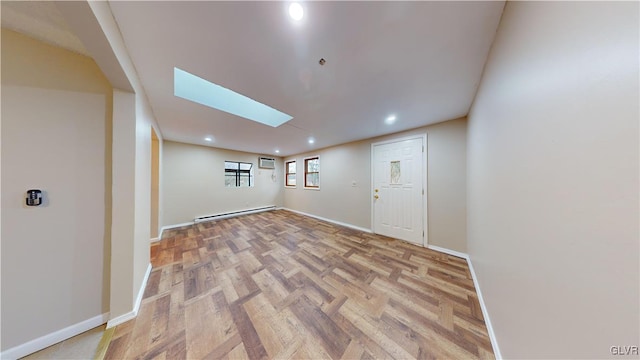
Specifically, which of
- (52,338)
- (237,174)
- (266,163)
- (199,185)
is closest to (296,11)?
(52,338)

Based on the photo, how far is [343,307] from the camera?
167cm

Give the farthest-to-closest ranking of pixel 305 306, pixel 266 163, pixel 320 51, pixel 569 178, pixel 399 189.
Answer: pixel 266 163 → pixel 399 189 → pixel 305 306 → pixel 320 51 → pixel 569 178

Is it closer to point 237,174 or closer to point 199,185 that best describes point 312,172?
point 237,174

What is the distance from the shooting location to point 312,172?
17.6 feet

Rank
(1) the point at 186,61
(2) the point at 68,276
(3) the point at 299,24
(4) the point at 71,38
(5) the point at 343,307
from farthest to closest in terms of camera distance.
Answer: (5) the point at 343,307 < (1) the point at 186,61 < (2) the point at 68,276 < (4) the point at 71,38 < (3) the point at 299,24

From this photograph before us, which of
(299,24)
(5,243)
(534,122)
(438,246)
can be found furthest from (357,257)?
(5,243)

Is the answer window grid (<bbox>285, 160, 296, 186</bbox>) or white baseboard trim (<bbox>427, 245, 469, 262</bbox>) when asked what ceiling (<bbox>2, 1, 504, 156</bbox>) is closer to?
white baseboard trim (<bbox>427, 245, 469, 262</bbox>)

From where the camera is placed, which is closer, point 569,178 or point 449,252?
point 569,178

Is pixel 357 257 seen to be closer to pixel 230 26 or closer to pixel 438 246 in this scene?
pixel 438 246

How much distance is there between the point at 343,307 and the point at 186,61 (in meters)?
2.72

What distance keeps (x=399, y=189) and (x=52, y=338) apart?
14.4 ft

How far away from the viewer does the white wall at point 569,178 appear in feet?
1.45

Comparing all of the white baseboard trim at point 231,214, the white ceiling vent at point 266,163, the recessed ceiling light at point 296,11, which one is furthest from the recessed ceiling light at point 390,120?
the white baseboard trim at point 231,214

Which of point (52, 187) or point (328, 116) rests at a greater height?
point (328, 116)
